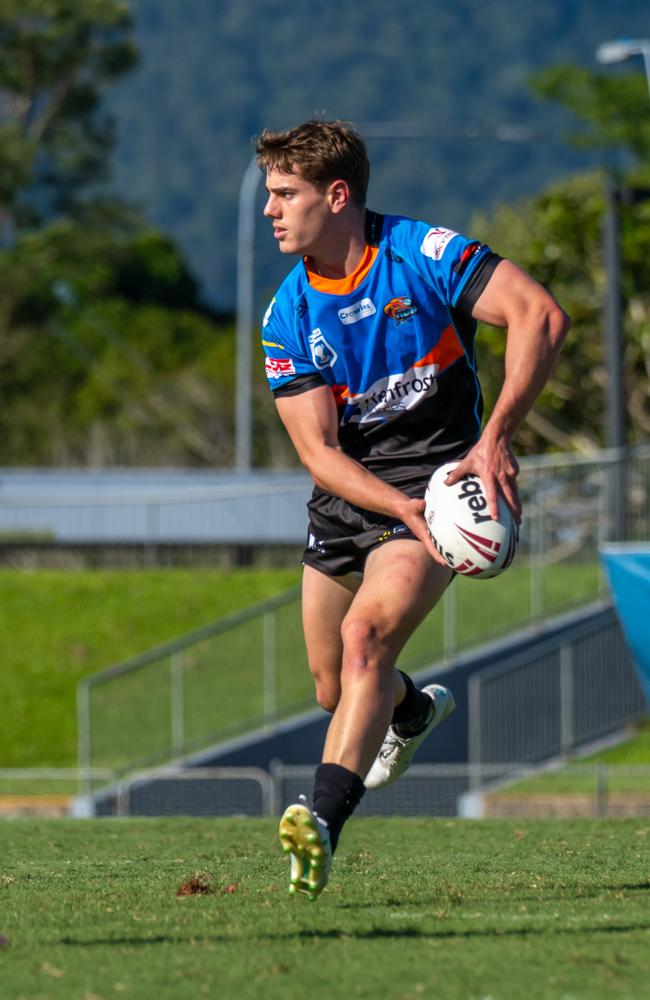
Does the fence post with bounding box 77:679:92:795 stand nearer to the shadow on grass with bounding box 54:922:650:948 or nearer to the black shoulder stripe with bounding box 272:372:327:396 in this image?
the black shoulder stripe with bounding box 272:372:327:396

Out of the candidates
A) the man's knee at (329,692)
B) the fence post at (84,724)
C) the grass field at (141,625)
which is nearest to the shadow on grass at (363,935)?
the man's knee at (329,692)

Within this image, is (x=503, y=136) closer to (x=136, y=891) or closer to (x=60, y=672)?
(x=60, y=672)

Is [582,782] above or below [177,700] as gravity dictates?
below

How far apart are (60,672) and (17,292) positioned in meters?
33.3

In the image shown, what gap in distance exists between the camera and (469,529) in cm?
591

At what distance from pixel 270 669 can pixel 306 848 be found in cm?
1602

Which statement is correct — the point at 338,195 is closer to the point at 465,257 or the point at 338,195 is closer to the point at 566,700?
the point at 465,257

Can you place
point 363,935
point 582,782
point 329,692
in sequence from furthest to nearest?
point 582,782, point 329,692, point 363,935

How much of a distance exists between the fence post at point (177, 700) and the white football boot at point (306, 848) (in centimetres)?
1577

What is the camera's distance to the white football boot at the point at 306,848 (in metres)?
5.48

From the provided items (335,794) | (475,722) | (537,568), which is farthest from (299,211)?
(537,568)

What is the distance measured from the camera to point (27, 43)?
54.0 metres

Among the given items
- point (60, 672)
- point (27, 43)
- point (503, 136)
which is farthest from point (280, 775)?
point (27, 43)

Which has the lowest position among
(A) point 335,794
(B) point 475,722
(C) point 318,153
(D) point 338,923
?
(B) point 475,722
